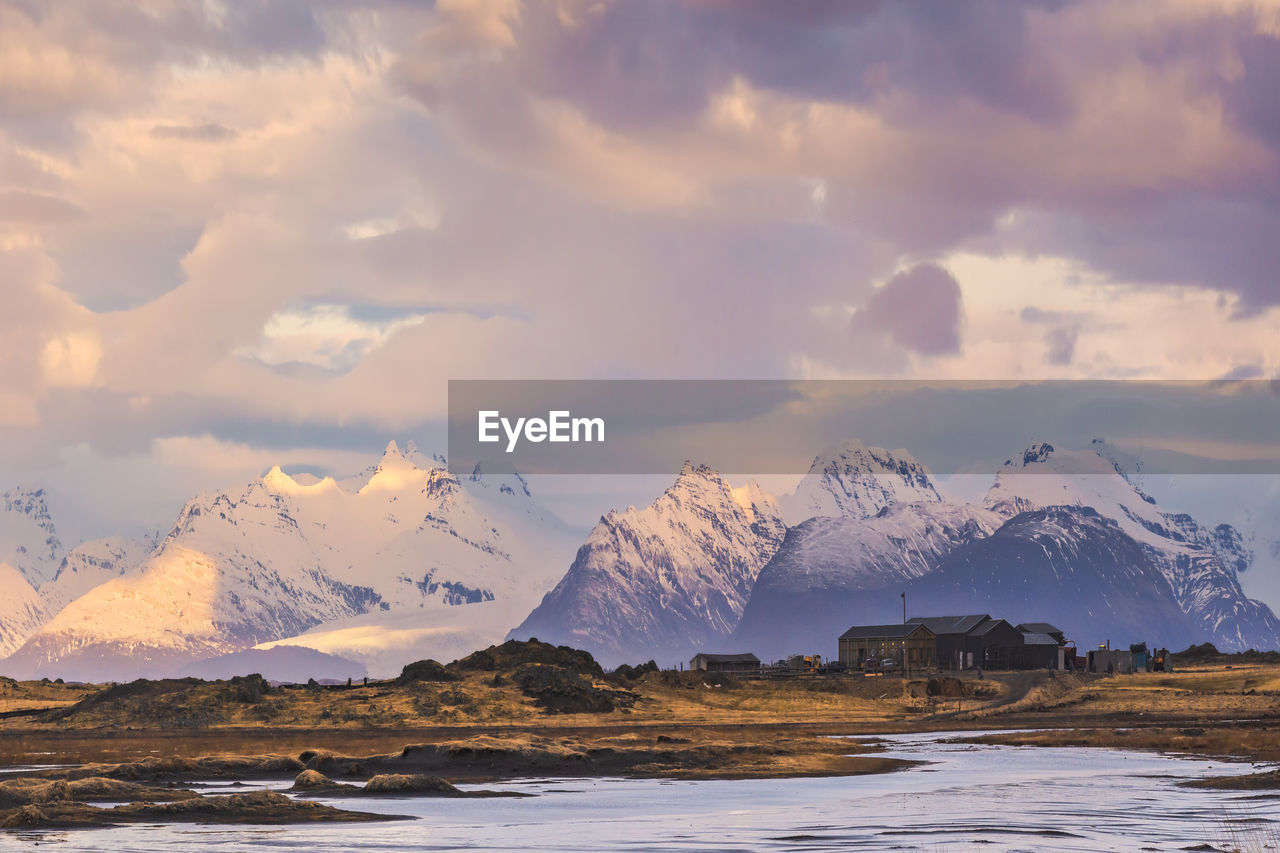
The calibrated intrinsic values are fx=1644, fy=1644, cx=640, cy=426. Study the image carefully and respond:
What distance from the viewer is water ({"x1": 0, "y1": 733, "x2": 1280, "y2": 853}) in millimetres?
49719

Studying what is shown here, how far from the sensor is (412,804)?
63062 millimetres

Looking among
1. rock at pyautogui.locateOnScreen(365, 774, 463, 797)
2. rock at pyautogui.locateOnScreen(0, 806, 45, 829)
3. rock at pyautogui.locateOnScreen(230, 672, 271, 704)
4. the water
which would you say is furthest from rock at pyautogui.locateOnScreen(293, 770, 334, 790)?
rock at pyautogui.locateOnScreen(230, 672, 271, 704)

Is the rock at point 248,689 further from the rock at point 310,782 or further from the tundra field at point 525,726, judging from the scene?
the rock at point 310,782

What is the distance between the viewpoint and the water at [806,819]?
49.7m

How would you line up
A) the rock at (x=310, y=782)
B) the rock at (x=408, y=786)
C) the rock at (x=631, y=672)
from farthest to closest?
1. the rock at (x=631, y=672)
2. the rock at (x=310, y=782)
3. the rock at (x=408, y=786)

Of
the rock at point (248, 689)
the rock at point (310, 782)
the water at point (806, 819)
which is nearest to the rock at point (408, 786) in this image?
the rock at point (310, 782)

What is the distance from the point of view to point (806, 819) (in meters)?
57.1

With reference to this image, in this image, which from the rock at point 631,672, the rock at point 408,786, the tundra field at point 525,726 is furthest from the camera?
the rock at point 631,672

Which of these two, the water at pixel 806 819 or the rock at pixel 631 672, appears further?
the rock at pixel 631 672

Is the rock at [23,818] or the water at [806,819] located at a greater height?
the rock at [23,818]

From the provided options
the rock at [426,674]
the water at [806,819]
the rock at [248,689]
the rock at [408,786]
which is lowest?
the water at [806,819]

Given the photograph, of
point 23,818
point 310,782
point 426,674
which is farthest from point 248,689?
point 23,818

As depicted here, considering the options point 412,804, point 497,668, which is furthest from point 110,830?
point 497,668

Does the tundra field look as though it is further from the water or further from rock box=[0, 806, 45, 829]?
the water
